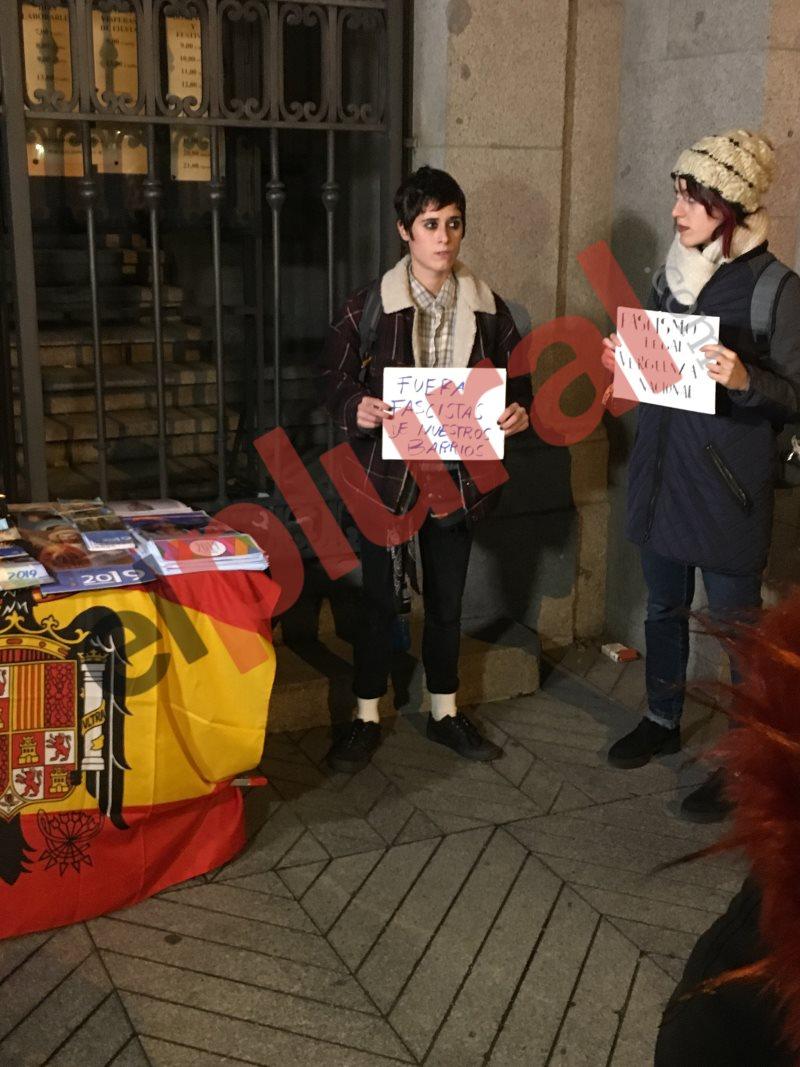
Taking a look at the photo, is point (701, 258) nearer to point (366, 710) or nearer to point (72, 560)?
point (366, 710)

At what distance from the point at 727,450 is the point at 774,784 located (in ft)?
9.22

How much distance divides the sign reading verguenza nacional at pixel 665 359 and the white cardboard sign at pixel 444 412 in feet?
1.31

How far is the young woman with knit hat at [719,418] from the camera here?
3.60 m

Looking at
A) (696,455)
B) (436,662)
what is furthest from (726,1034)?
(436,662)

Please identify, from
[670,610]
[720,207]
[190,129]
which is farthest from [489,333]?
[190,129]

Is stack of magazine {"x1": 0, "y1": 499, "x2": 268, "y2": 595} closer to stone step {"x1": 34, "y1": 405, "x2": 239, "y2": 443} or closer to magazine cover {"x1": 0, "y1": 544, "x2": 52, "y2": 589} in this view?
magazine cover {"x1": 0, "y1": 544, "x2": 52, "y2": 589}

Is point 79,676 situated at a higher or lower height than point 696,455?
lower

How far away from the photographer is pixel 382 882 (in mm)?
3516

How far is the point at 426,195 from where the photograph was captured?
370 cm

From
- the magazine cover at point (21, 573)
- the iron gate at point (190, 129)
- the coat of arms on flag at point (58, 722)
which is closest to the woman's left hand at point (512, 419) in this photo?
the iron gate at point (190, 129)

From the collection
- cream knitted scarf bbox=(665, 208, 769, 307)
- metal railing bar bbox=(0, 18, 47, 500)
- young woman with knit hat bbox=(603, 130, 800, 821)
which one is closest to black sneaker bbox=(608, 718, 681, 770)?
young woman with knit hat bbox=(603, 130, 800, 821)

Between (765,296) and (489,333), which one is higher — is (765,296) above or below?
above

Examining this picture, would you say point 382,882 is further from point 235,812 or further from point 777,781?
point 777,781

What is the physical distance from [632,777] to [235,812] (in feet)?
4.69
